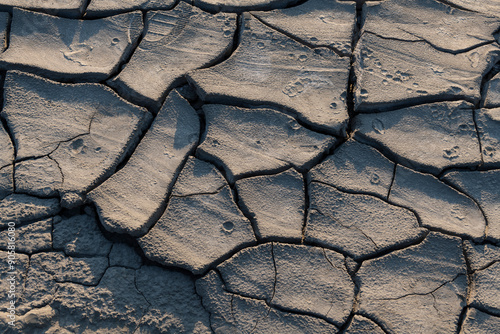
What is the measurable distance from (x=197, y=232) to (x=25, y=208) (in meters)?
0.78

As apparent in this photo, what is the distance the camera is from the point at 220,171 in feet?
6.54

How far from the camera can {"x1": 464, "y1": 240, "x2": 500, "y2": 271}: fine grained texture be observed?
1.81 m

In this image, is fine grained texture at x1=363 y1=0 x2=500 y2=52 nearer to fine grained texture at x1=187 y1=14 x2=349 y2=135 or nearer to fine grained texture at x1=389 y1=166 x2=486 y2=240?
fine grained texture at x1=187 y1=14 x2=349 y2=135

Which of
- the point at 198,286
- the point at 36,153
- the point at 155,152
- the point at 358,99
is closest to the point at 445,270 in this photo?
the point at 358,99

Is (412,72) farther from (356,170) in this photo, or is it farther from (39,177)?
(39,177)

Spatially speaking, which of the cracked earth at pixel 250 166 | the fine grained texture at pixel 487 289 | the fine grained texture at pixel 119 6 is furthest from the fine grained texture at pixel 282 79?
the fine grained texture at pixel 487 289

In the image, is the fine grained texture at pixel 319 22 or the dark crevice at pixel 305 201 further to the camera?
the fine grained texture at pixel 319 22

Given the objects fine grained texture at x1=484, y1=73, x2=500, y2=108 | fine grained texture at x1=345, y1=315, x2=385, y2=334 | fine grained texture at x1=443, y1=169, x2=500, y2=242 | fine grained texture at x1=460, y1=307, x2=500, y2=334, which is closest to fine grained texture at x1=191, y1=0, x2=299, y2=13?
fine grained texture at x1=484, y1=73, x2=500, y2=108

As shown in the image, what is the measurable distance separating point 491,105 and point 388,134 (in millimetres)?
583

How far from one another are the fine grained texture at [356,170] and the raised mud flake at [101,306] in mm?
→ 959

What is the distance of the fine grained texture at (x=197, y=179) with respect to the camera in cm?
194

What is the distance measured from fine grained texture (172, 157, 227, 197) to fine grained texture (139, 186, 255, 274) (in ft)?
0.09

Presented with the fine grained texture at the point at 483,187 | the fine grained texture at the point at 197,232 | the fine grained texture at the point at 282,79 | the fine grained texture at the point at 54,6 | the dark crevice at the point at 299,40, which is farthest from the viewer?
the fine grained texture at the point at 54,6

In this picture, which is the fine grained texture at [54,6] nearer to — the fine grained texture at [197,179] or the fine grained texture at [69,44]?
the fine grained texture at [69,44]
